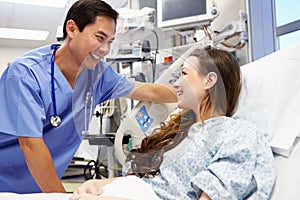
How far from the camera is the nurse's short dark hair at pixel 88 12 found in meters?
1.08

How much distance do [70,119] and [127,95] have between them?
0.33 m

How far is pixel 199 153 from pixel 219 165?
10 cm

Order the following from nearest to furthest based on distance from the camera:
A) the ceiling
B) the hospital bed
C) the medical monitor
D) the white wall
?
the hospital bed < the medical monitor < the ceiling < the white wall

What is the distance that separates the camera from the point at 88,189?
97 centimetres

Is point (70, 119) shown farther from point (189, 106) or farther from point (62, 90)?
point (189, 106)

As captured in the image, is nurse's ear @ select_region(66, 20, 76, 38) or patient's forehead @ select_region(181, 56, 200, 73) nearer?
patient's forehead @ select_region(181, 56, 200, 73)

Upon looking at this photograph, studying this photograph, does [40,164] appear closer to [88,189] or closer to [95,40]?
[88,189]

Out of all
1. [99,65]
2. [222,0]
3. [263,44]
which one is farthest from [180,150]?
[222,0]

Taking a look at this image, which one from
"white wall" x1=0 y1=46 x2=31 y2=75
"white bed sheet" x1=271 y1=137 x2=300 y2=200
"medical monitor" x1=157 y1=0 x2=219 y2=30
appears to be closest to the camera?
"white bed sheet" x1=271 y1=137 x2=300 y2=200

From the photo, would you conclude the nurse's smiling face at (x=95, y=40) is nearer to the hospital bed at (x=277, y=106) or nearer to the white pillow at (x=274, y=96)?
the hospital bed at (x=277, y=106)

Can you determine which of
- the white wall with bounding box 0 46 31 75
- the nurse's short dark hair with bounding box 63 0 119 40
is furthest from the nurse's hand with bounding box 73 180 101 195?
the white wall with bounding box 0 46 31 75

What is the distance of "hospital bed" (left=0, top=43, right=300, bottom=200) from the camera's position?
0.94 m

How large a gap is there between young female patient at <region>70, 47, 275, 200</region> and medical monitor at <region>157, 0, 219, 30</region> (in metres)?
1.18

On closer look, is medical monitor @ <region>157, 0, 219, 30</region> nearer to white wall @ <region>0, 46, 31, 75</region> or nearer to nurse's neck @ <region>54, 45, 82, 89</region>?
nurse's neck @ <region>54, 45, 82, 89</region>
